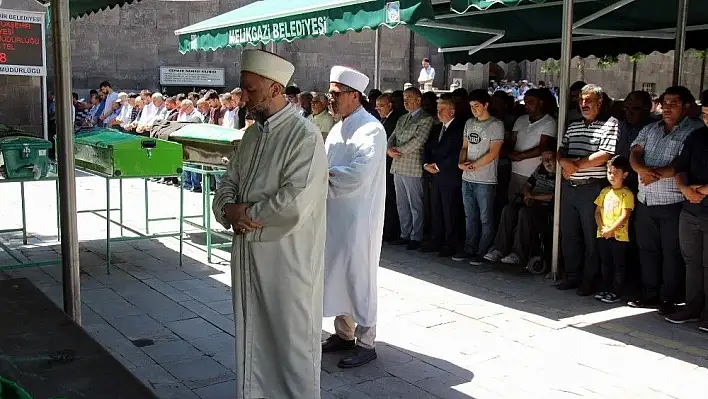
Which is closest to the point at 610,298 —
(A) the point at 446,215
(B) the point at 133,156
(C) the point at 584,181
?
(C) the point at 584,181

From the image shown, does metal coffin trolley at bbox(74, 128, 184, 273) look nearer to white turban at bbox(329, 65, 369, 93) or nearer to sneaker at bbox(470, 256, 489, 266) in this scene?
white turban at bbox(329, 65, 369, 93)

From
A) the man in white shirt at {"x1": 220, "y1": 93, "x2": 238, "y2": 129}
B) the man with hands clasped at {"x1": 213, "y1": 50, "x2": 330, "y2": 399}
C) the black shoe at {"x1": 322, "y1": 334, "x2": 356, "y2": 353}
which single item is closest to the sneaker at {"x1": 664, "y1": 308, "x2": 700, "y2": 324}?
the black shoe at {"x1": 322, "y1": 334, "x2": 356, "y2": 353}

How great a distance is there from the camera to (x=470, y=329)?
17.4 ft

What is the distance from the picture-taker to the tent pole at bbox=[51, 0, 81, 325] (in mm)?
3586

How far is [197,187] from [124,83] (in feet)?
26.0

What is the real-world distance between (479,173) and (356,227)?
3078mm

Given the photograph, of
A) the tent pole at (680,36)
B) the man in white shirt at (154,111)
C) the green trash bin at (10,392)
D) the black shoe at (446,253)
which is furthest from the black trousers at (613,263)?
the man in white shirt at (154,111)

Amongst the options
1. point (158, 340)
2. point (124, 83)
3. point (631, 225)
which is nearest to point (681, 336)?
point (631, 225)

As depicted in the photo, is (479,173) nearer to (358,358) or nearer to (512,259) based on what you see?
(512,259)

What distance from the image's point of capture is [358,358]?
14.9 feet

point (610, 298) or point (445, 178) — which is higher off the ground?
point (445, 178)

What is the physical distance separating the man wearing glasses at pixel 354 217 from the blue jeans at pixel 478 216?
2.92 m

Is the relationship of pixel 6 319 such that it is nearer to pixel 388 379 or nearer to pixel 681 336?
pixel 388 379

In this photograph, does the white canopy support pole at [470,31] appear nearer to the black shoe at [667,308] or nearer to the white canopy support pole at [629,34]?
the white canopy support pole at [629,34]
